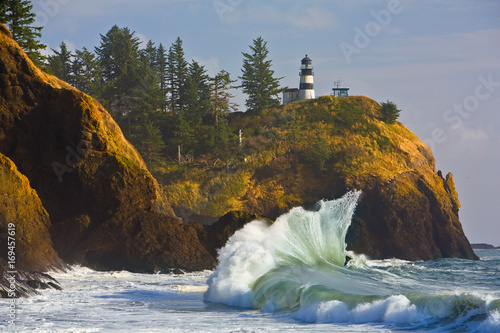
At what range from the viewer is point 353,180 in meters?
53.3

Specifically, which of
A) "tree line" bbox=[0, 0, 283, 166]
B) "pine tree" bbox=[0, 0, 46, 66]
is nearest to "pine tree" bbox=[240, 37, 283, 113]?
"tree line" bbox=[0, 0, 283, 166]

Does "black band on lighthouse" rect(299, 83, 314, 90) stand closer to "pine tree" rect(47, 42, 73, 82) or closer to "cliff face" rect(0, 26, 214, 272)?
"pine tree" rect(47, 42, 73, 82)

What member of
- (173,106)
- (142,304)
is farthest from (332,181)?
(142,304)

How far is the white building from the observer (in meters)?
70.3

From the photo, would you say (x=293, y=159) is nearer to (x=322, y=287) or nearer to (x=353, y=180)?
(x=353, y=180)

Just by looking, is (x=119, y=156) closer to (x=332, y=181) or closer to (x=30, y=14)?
(x=30, y=14)

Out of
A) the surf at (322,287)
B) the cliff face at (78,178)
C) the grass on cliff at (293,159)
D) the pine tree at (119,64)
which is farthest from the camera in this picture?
the pine tree at (119,64)

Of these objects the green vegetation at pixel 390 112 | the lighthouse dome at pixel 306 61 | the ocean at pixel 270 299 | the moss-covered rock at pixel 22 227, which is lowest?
the ocean at pixel 270 299

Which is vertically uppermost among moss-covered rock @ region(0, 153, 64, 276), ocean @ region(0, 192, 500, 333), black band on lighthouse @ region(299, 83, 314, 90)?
black band on lighthouse @ region(299, 83, 314, 90)

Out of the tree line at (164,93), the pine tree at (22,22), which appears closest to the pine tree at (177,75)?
the tree line at (164,93)

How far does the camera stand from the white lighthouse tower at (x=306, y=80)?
2766 inches

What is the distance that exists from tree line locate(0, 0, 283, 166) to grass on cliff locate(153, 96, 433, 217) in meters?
1.71

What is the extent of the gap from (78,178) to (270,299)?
16953 mm

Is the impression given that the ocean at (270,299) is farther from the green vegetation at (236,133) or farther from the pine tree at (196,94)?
the pine tree at (196,94)
